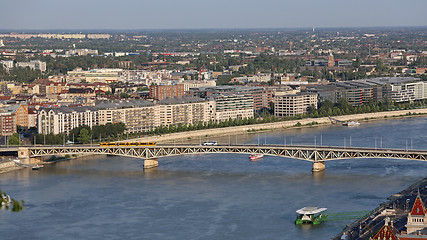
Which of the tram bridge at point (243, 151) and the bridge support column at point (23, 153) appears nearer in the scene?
the tram bridge at point (243, 151)

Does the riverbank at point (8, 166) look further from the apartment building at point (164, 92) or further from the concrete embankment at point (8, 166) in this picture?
the apartment building at point (164, 92)

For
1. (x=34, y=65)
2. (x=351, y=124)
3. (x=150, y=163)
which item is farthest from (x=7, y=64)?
(x=150, y=163)

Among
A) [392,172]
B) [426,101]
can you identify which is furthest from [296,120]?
[392,172]


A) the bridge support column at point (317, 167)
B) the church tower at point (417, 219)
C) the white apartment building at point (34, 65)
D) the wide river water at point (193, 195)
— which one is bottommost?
the wide river water at point (193, 195)

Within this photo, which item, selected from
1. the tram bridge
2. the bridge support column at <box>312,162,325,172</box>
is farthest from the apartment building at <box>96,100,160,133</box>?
the bridge support column at <box>312,162,325,172</box>

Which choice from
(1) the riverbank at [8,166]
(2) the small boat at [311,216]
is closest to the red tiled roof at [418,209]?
(2) the small boat at [311,216]

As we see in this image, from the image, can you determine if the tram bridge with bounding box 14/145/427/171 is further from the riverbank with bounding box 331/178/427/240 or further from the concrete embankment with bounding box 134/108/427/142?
the concrete embankment with bounding box 134/108/427/142
